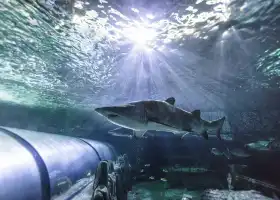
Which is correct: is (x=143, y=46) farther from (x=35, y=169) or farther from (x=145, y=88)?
(x=35, y=169)

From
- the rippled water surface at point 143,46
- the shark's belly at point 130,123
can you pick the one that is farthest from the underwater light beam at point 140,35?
the shark's belly at point 130,123

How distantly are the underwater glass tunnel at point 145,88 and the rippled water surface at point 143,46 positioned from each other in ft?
0.21

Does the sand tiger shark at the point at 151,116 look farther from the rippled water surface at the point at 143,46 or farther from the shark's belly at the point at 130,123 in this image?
the rippled water surface at the point at 143,46

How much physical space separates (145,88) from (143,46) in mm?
7107

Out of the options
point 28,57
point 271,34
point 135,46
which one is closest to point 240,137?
point 271,34

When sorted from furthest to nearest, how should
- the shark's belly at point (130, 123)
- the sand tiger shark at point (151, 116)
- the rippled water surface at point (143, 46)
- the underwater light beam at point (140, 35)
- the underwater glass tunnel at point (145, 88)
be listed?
the underwater light beam at point (140, 35), the rippled water surface at point (143, 46), the underwater glass tunnel at point (145, 88), the shark's belly at point (130, 123), the sand tiger shark at point (151, 116)

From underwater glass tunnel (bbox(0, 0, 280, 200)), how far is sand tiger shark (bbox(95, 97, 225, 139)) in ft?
0.09

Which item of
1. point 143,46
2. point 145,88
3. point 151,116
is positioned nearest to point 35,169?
point 151,116

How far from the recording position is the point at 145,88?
17.7 meters

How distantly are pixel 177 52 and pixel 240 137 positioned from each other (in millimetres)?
11007

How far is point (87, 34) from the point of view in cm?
959

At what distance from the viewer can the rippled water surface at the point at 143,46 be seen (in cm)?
795

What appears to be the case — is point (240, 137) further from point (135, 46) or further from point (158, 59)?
point (135, 46)

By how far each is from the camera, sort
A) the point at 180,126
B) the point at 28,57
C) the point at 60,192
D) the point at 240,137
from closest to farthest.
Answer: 1. the point at 180,126
2. the point at 60,192
3. the point at 28,57
4. the point at 240,137
